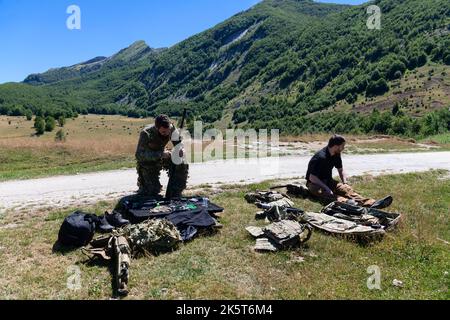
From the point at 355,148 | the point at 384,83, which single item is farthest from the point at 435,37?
the point at 355,148

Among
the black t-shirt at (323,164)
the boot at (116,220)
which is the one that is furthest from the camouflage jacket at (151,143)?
the black t-shirt at (323,164)

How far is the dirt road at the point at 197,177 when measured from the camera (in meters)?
13.1

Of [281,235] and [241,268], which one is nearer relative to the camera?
[241,268]

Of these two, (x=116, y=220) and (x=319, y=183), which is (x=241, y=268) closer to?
(x=116, y=220)

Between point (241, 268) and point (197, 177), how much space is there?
9647 millimetres

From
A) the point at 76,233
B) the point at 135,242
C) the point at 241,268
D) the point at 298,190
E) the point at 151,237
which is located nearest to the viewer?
the point at 241,268

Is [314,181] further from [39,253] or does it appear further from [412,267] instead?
[39,253]

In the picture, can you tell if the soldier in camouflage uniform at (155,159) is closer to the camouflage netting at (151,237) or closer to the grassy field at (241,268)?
the grassy field at (241,268)

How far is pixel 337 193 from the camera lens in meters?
12.5

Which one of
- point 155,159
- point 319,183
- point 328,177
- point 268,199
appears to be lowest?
point 268,199

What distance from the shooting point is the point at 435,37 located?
14750 cm

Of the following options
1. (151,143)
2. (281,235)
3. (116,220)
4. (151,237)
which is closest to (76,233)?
(116,220)

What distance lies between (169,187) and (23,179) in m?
8.92

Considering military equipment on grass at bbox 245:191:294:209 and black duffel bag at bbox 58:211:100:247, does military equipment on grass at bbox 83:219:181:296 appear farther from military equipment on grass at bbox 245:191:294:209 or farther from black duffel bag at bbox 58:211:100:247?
military equipment on grass at bbox 245:191:294:209
